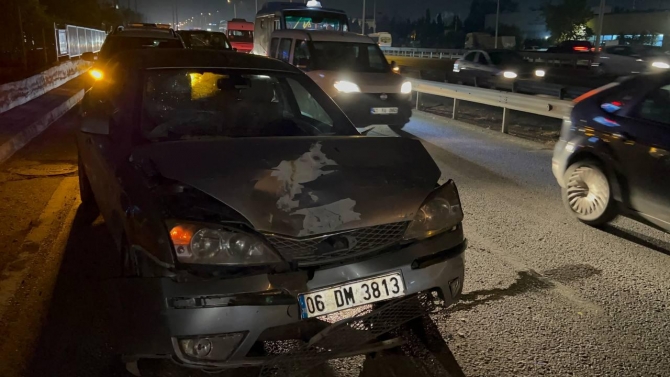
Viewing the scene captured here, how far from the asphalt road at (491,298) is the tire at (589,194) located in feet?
0.45

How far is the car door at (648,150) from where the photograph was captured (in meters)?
4.77

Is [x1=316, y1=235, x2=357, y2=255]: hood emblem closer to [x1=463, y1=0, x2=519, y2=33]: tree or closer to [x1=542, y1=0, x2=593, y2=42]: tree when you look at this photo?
[x1=542, y1=0, x2=593, y2=42]: tree

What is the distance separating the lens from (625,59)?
25250 millimetres

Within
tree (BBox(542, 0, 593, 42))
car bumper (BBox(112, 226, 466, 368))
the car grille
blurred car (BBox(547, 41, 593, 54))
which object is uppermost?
tree (BBox(542, 0, 593, 42))

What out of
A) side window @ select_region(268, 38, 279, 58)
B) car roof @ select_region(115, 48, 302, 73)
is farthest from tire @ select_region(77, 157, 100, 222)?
side window @ select_region(268, 38, 279, 58)

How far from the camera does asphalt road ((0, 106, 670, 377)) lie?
320 centimetres

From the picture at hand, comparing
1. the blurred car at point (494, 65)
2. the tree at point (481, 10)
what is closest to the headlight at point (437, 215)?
the blurred car at point (494, 65)

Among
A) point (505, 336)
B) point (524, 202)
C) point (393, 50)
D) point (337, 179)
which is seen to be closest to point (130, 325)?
point (337, 179)

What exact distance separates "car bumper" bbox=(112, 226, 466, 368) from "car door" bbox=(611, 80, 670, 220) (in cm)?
334

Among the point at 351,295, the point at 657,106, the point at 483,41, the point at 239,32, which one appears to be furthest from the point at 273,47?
the point at 483,41

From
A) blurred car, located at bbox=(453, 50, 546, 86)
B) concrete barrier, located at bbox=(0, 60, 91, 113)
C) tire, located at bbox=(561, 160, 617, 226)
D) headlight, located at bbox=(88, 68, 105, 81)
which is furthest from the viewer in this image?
blurred car, located at bbox=(453, 50, 546, 86)

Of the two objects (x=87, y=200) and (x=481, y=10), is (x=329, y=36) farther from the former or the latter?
(x=481, y=10)

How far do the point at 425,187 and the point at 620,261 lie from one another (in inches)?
106

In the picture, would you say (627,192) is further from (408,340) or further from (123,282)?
(123,282)
